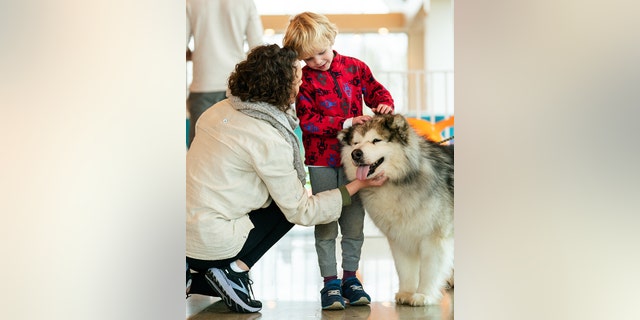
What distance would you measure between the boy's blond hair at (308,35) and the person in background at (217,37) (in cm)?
96

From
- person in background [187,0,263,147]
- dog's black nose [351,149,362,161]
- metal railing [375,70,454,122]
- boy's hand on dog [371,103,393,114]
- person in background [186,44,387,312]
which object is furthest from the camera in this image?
metal railing [375,70,454,122]

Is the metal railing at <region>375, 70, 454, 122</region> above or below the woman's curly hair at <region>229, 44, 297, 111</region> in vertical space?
above

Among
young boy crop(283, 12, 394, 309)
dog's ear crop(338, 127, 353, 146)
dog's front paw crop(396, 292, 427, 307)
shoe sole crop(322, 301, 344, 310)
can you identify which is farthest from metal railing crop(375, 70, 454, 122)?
shoe sole crop(322, 301, 344, 310)

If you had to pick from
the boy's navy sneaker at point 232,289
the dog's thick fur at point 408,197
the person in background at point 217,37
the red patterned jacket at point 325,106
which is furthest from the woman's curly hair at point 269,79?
the person in background at point 217,37

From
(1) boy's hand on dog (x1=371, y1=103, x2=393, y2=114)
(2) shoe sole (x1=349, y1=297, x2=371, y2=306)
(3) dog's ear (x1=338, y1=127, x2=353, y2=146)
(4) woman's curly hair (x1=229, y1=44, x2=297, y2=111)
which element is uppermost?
(4) woman's curly hair (x1=229, y1=44, x2=297, y2=111)

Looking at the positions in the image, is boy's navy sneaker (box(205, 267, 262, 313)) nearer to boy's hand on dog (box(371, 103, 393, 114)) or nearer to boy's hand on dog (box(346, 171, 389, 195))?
boy's hand on dog (box(346, 171, 389, 195))

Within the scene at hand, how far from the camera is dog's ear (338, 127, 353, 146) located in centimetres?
227

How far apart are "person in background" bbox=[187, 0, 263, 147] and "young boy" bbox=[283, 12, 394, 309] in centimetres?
93

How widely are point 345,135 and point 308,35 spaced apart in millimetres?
339
